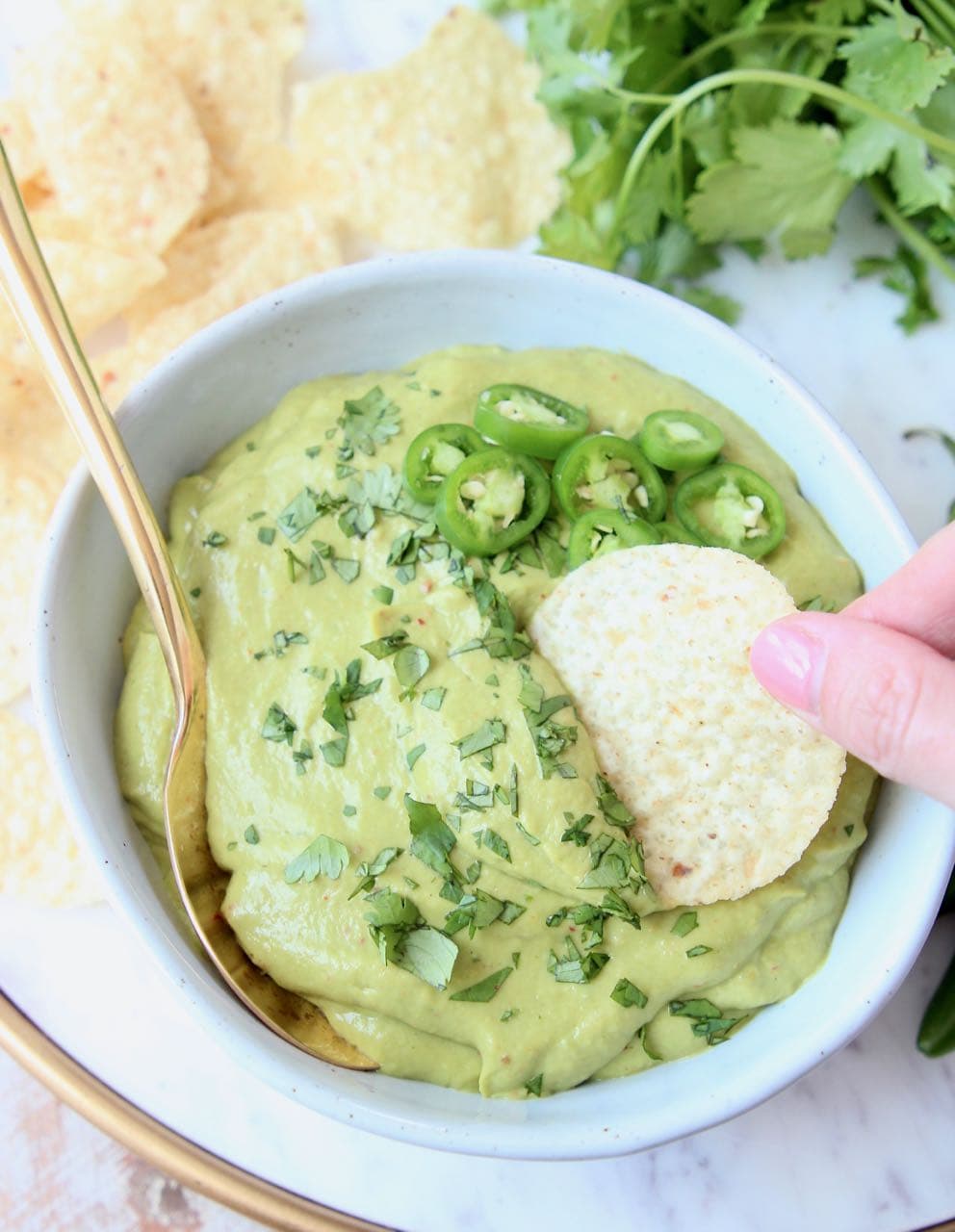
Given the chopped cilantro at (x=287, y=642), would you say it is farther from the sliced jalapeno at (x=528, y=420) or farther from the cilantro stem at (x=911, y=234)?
the cilantro stem at (x=911, y=234)

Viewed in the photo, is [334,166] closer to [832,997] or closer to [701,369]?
[701,369]

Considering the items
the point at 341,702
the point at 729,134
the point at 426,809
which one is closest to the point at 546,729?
the point at 426,809

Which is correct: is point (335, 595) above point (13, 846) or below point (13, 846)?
above

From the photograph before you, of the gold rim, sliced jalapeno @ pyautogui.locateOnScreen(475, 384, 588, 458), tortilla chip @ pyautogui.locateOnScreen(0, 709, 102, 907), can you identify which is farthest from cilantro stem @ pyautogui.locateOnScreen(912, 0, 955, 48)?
the gold rim

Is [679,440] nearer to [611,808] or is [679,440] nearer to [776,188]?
[611,808]

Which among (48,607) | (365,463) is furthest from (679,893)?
(48,607)

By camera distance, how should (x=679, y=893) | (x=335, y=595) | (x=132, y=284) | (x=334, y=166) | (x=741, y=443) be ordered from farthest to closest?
1. (x=334, y=166)
2. (x=132, y=284)
3. (x=741, y=443)
4. (x=335, y=595)
5. (x=679, y=893)

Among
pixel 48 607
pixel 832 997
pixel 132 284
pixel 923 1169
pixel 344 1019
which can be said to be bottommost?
pixel 923 1169
